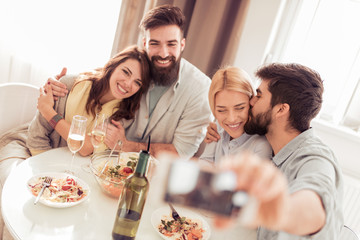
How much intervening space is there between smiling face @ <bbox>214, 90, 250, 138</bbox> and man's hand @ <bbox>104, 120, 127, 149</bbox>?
0.60 m

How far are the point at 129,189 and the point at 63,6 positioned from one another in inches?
103

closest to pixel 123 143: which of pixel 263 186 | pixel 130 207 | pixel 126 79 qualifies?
pixel 126 79

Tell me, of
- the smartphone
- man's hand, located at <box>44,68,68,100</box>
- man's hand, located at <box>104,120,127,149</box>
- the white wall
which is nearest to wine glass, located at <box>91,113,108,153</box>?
man's hand, located at <box>104,120,127,149</box>

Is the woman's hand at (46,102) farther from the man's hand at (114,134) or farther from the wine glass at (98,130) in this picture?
the wine glass at (98,130)

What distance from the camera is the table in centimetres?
100

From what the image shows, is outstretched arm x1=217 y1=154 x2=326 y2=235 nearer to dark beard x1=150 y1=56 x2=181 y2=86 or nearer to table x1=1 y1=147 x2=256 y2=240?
table x1=1 y1=147 x2=256 y2=240

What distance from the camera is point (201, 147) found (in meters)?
2.60

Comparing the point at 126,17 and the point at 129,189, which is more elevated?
the point at 126,17

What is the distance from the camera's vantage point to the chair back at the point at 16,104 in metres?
1.95

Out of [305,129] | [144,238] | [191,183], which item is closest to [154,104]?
[305,129]

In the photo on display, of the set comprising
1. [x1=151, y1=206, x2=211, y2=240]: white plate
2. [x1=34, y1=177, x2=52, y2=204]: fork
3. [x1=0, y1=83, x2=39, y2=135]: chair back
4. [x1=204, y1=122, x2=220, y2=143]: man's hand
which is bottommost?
[x1=0, y1=83, x2=39, y2=135]: chair back

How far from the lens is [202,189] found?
0.48 m

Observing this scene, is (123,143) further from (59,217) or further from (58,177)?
(59,217)

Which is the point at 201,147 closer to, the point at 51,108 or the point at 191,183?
the point at 51,108
